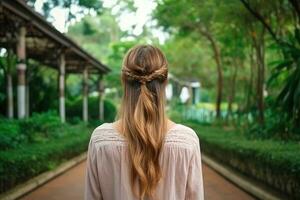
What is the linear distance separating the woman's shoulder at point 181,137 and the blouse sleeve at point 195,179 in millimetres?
44

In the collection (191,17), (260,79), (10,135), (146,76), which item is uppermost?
(191,17)

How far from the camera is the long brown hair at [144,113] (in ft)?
8.90

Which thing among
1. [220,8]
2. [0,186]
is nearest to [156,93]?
[0,186]

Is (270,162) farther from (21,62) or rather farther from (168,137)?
(21,62)

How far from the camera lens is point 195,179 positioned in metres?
2.84

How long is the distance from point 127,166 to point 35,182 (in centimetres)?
881

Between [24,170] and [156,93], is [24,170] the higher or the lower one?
the lower one

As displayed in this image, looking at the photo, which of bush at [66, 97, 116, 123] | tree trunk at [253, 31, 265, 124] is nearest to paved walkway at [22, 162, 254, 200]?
tree trunk at [253, 31, 265, 124]

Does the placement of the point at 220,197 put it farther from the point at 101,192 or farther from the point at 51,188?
the point at 101,192

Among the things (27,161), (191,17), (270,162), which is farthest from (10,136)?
(191,17)

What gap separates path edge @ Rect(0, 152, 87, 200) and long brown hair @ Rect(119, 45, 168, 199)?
665 cm

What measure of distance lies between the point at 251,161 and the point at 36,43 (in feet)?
39.2

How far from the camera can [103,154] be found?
2.79 m

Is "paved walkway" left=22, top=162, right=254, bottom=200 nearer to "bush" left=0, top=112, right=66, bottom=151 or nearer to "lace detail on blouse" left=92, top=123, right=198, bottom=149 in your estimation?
"bush" left=0, top=112, right=66, bottom=151
